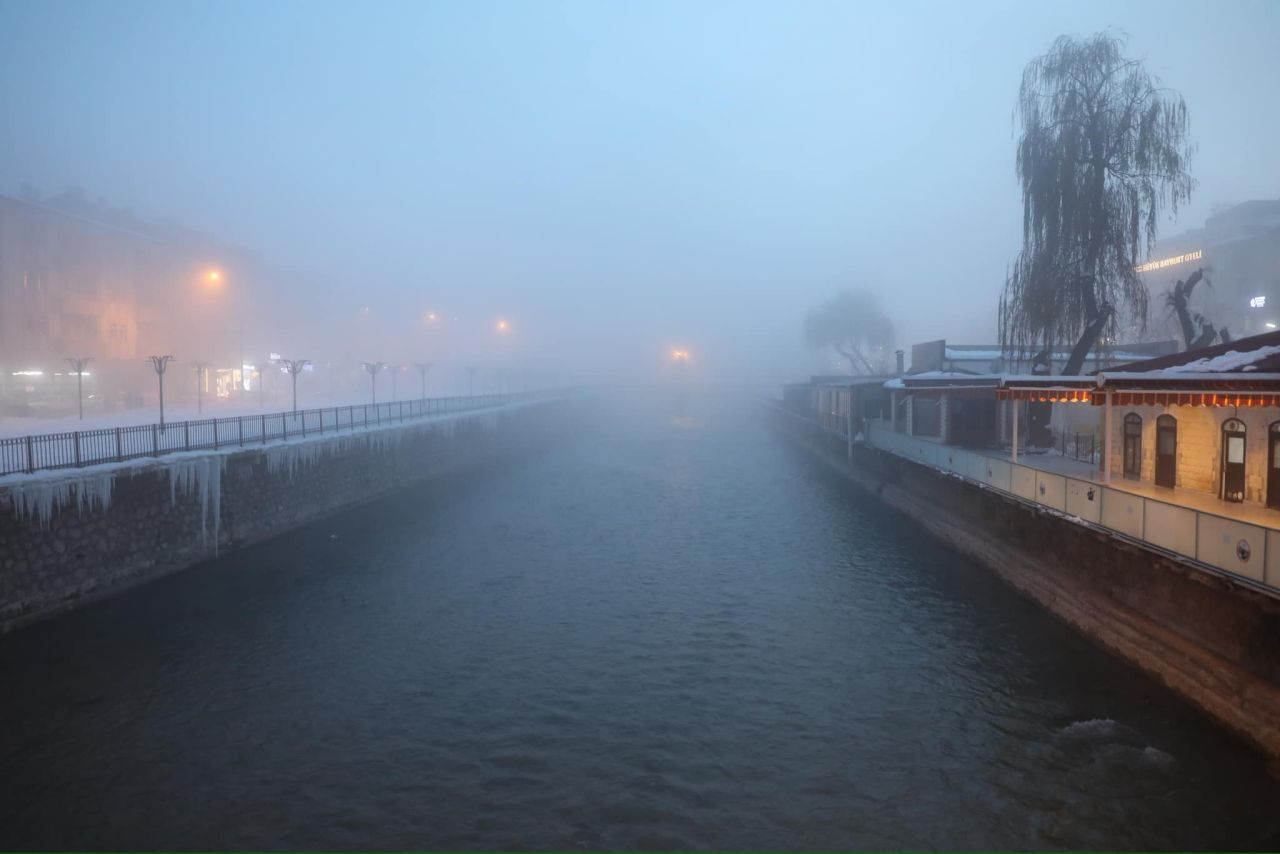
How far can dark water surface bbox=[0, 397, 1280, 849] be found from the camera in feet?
29.9

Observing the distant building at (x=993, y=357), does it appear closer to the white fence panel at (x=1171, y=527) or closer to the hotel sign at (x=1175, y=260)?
the white fence panel at (x=1171, y=527)

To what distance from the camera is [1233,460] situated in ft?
51.2

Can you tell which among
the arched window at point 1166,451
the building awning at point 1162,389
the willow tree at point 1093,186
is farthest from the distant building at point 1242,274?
the building awning at point 1162,389

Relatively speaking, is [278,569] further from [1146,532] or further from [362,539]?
[1146,532]

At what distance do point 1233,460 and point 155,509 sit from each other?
23.3 m

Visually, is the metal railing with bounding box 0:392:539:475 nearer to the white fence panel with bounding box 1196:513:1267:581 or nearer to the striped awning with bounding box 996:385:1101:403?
the white fence panel with bounding box 1196:513:1267:581

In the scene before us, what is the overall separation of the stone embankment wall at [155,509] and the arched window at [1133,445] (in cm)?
2339

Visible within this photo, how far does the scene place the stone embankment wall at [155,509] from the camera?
1455 centimetres

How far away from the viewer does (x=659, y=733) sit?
1150 cm

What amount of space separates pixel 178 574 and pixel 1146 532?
20.4m

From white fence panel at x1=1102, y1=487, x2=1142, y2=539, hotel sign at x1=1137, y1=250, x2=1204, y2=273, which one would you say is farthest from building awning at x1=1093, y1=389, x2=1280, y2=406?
hotel sign at x1=1137, y1=250, x2=1204, y2=273

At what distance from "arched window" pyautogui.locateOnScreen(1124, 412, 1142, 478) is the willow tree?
20.8 feet

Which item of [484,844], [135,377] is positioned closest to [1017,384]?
[484,844]

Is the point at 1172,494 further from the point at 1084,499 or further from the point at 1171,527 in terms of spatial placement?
the point at 1171,527
